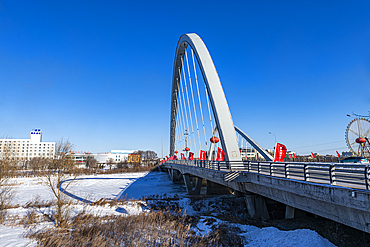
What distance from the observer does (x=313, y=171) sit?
10695mm

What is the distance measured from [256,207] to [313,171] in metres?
5.76

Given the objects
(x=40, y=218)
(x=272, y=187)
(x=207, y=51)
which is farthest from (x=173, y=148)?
(x=272, y=187)

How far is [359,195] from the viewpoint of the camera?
6.85 meters

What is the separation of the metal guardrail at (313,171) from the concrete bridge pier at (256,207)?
1.92 metres

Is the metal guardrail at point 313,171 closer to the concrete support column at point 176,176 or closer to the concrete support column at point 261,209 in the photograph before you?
the concrete support column at point 261,209

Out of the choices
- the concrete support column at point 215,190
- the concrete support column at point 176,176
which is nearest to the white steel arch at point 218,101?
the concrete support column at point 215,190

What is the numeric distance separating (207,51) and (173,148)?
62.7 meters

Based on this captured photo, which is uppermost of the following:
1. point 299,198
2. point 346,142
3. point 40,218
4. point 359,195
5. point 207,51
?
point 207,51

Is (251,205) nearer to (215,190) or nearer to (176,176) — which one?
(215,190)

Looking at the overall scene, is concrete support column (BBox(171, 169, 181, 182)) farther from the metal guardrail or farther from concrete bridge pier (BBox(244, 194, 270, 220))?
concrete bridge pier (BBox(244, 194, 270, 220))

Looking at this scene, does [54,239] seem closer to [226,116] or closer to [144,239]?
[144,239]

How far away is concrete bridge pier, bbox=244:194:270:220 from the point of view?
49.4 ft

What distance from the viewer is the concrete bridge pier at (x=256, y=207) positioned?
1505 cm

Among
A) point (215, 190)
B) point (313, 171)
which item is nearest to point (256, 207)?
point (313, 171)
